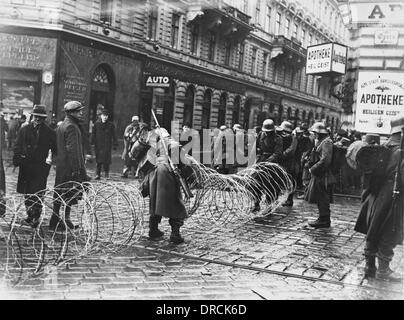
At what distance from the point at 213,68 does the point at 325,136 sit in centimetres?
2139

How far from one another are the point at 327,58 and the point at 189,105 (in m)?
14.0

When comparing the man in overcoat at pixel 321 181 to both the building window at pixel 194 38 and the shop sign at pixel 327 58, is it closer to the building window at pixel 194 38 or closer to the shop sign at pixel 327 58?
the shop sign at pixel 327 58

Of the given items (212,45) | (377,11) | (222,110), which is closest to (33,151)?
(377,11)

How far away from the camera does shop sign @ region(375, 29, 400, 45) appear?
9.89m

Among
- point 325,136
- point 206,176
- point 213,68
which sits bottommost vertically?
point 206,176

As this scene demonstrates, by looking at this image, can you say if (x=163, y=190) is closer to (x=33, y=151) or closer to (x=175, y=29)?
(x=33, y=151)

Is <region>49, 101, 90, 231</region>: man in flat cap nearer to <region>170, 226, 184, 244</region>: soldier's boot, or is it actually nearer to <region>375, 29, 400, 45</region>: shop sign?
<region>170, 226, 184, 244</region>: soldier's boot

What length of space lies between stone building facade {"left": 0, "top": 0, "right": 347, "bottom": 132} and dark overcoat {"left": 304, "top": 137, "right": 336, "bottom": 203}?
10.6 meters

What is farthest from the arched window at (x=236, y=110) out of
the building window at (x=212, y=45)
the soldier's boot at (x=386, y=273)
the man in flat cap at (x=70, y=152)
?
the soldier's boot at (x=386, y=273)

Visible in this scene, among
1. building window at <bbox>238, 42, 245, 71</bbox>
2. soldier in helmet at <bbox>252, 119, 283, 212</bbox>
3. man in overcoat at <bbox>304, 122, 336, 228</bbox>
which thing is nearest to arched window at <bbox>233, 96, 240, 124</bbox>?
building window at <bbox>238, 42, 245, 71</bbox>

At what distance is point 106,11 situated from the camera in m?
21.3

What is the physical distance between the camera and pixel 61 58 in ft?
62.2
